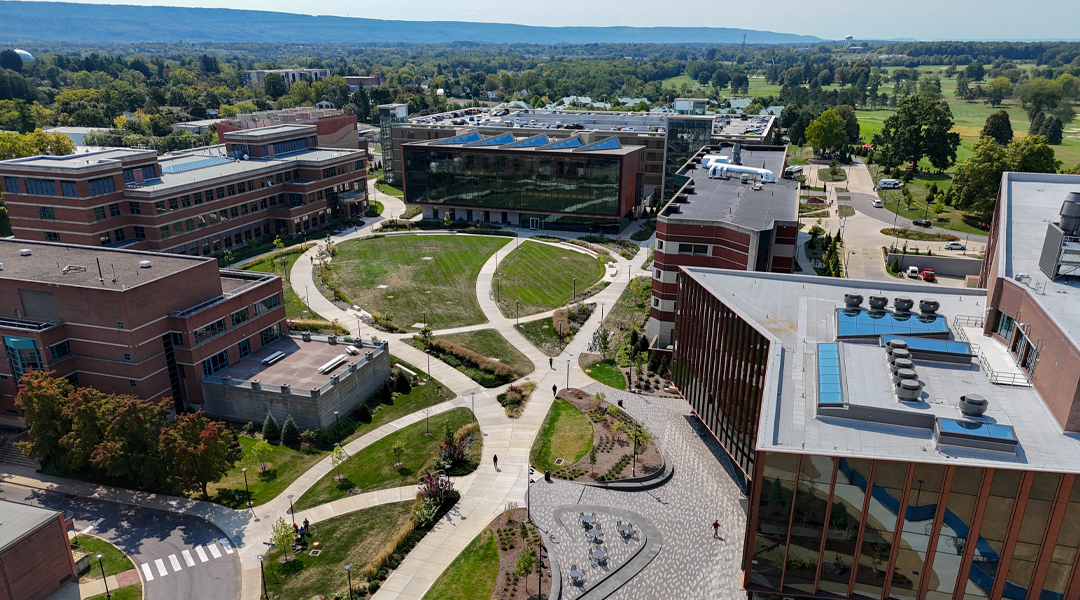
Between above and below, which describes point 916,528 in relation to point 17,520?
above

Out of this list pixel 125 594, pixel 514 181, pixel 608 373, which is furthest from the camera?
pixel 514 181

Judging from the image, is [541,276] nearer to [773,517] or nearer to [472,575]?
[472,575]

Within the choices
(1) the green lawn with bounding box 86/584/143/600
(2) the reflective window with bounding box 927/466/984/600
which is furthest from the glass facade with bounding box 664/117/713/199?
(1) the green lawn with bounding box 86/584/143/600

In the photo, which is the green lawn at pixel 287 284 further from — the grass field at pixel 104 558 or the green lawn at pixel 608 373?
the green lawn at pixel 608 373

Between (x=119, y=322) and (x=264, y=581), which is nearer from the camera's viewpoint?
(x=264, y=581)

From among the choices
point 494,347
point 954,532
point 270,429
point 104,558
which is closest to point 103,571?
point 104,558

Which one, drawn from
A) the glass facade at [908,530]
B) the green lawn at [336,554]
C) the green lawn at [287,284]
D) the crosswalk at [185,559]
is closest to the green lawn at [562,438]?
the green lawn at [336,554]
